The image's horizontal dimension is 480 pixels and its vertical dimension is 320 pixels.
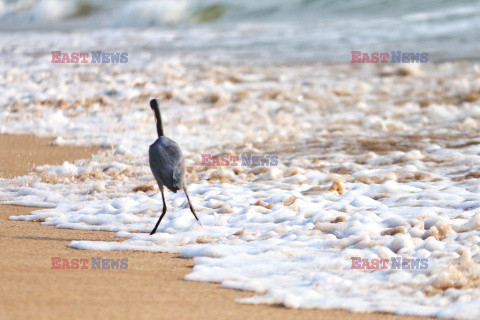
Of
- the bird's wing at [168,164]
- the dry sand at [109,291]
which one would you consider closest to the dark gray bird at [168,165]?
the bird's wing at [168,164]

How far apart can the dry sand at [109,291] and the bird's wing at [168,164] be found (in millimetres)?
464

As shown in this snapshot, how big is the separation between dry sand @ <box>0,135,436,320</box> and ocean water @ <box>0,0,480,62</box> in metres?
11.4

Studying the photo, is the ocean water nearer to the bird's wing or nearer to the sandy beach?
the sandy beach

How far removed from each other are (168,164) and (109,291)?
121 centimetres

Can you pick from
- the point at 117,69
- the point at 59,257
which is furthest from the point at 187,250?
the point at 117,69

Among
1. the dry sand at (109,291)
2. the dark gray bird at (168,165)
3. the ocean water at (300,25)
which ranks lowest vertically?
the dry sand at (109,291)

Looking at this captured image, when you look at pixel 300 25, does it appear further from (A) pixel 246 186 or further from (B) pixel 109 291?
(B) pixel 109 291

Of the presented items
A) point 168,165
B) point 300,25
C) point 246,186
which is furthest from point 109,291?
point 300,25

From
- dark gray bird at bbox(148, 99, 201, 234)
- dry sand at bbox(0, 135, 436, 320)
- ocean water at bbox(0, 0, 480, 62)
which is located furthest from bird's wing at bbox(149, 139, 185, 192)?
ocean water at bbox(0, 0, 480, 62)

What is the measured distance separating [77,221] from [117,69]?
8.14 meters

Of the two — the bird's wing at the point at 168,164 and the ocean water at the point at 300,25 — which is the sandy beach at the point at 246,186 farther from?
the ocean water at the point at 300,25

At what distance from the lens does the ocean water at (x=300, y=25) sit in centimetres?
1622

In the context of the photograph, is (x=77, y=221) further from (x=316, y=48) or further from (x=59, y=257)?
(x=316, y=48)

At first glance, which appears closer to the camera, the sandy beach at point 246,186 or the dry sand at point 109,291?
the dry sand at point 109,291
